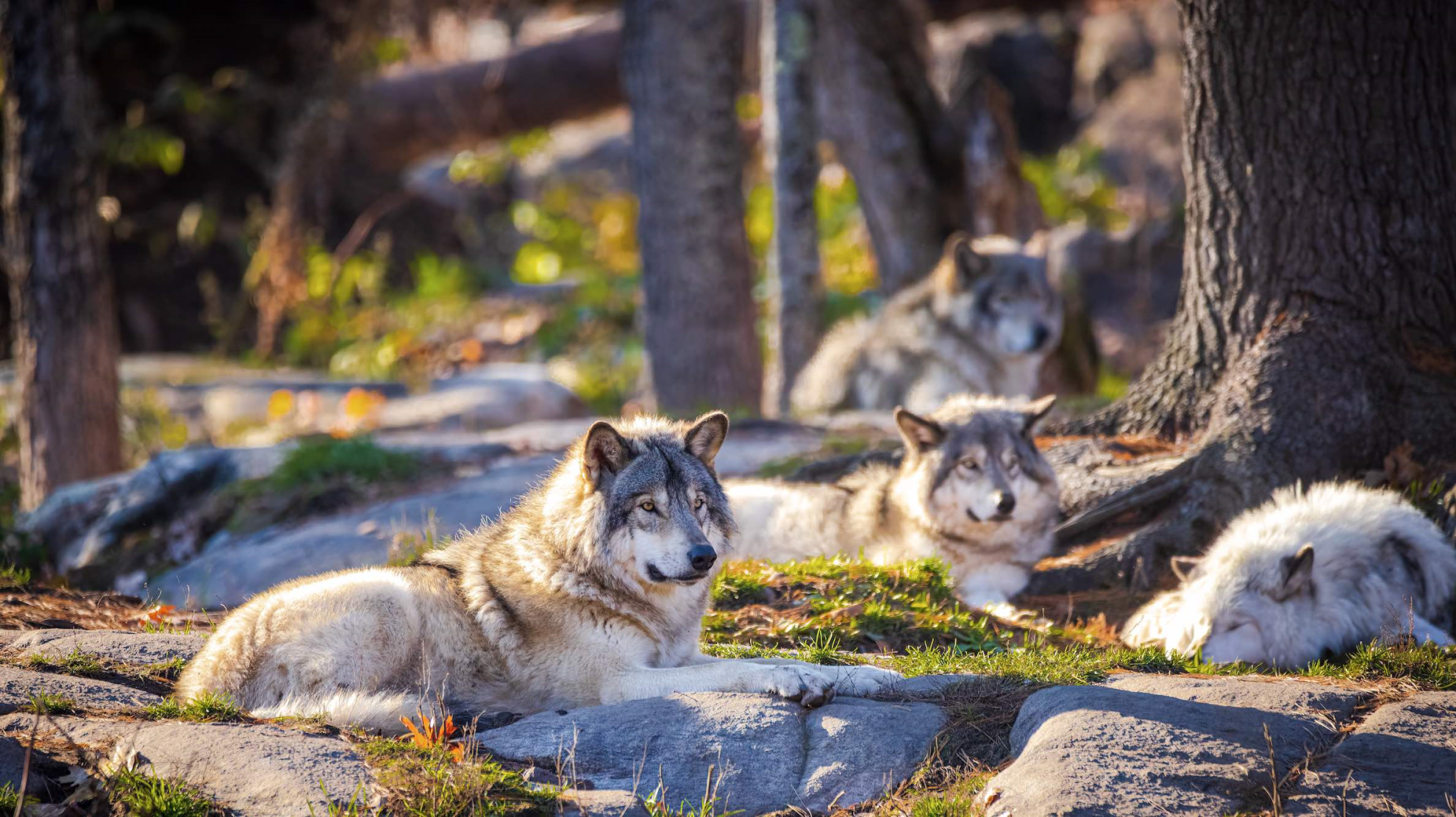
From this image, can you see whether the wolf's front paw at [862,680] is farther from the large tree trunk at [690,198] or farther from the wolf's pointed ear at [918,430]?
the large tree trunk at [690,198]

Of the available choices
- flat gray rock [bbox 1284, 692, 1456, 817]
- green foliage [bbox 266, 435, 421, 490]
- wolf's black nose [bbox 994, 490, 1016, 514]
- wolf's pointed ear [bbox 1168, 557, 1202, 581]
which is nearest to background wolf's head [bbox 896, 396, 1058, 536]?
wolf's black nose [bbox 994, 490, 1016, 514]

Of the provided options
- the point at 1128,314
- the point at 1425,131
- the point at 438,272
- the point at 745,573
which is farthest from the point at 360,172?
the point at 1425,131

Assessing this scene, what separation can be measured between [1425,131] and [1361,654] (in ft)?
11.0

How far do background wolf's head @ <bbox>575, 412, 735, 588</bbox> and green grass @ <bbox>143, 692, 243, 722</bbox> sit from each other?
1.63 m

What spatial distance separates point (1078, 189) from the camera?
72.7 feet

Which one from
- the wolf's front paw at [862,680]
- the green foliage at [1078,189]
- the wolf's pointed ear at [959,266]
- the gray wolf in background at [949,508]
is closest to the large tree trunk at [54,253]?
the gray wolf in background at [949,508]

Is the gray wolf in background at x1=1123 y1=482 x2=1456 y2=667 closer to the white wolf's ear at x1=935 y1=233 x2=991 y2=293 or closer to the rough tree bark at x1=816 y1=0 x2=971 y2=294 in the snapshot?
the white wolf's ear at x1=935 y1=233 x2=991 y2=293

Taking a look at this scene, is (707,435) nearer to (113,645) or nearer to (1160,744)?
(1160,744)

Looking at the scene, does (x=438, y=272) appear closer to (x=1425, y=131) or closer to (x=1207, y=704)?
(x=1425, y=131)

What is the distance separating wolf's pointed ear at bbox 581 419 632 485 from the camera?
5.07 m

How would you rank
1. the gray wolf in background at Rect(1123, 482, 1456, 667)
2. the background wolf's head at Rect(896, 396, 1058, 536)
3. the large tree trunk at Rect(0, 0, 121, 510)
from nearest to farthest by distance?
the gray wolf in background at Rect(1123, 482, 1456, 667) < the background wolf's head at Rect(896, 396, 1058, 536) < the large tree trunk at Rect(0, 0, 121, 510)

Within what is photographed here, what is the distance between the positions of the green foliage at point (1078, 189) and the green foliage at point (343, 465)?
46.8 ft

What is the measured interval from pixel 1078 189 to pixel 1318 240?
15.9 meters

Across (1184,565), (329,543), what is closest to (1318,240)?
(1184,565)
